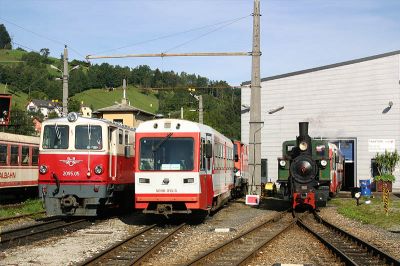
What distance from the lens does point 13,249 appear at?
436 inches

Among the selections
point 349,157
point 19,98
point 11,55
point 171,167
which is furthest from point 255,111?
point 11,55

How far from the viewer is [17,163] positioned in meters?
22.8

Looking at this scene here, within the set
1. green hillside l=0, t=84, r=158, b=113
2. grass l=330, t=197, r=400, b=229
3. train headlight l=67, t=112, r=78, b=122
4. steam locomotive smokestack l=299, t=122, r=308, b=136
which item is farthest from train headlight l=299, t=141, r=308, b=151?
green hillside l=0, t=84, r=158, b=113

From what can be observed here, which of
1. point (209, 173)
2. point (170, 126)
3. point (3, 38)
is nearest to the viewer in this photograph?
point (170, 126)

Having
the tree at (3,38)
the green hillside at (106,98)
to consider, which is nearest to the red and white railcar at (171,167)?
the green hillside at (106,98)

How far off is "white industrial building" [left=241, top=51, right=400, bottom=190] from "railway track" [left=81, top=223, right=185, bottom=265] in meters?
24.5

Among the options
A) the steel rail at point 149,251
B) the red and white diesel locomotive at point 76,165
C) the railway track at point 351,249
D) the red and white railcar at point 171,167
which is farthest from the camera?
the red and white diesel locomotive at point 76,165

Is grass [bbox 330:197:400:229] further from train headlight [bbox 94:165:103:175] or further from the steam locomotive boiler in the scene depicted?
train headlight [bbox 94:165:103:175]

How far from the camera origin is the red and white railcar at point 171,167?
15.0 metres

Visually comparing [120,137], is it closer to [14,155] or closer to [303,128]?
[303,128]

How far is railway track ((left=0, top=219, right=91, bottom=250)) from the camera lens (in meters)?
12.1

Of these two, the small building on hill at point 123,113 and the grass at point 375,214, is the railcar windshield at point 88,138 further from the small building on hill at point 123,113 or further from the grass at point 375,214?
the small building on hill at point 123,113

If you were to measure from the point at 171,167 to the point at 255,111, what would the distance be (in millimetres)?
7376

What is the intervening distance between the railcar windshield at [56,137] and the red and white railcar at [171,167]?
2.22 m
